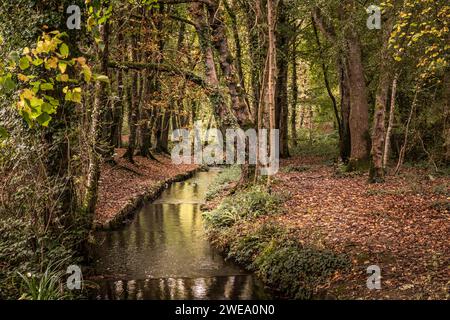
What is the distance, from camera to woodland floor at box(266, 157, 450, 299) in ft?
23.3

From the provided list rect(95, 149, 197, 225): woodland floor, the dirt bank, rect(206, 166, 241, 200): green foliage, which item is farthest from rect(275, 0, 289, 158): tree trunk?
the dirt bank

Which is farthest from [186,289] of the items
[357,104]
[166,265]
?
[357,104]

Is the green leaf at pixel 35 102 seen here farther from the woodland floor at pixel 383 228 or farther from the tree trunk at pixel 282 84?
the tree trunk at pixel 282 84

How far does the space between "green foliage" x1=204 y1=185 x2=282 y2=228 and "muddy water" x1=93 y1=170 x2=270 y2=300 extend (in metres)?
0.71

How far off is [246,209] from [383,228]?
4165mm

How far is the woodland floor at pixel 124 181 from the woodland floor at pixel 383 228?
5868 mm

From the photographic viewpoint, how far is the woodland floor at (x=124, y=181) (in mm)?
14677

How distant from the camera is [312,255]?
854 cm

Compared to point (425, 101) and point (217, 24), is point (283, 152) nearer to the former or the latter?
point (425, 101)

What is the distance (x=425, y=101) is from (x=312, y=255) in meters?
14.6

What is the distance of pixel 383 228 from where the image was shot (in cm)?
962

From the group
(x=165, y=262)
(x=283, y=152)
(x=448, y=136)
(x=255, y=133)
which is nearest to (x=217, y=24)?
(x=255, y=133)

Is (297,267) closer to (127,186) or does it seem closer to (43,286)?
(43,286)

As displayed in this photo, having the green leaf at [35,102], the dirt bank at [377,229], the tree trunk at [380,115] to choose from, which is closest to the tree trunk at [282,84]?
the tree trunk at [380,115]
